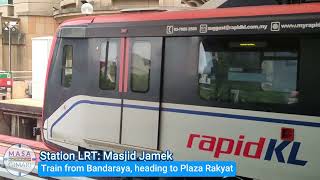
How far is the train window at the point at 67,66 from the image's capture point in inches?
340

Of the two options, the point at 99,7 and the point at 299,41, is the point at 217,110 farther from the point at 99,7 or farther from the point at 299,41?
the point at 99,7

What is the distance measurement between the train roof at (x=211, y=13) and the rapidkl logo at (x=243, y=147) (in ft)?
5.05

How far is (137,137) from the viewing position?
293 inches

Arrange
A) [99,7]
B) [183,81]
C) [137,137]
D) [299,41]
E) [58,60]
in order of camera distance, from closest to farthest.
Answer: [299,41] < [183,81] < [137,137] < [58,60] < [99,7]

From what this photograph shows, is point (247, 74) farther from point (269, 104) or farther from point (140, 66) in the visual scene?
point (140, 66)

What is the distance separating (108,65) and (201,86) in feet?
5.70

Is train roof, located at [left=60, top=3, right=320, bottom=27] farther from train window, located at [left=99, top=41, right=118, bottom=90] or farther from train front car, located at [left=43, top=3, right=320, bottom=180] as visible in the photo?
train window, located at [left=99, top=41, right=118, bottom=90]

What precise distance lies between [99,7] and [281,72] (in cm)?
1750

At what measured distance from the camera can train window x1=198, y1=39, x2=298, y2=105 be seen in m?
6.10

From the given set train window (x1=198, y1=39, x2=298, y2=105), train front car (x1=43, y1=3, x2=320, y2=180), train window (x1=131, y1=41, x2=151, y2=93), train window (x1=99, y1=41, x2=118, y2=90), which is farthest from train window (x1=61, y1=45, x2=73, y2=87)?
train window (x1=198, y1=39, x2=298, y2=105)

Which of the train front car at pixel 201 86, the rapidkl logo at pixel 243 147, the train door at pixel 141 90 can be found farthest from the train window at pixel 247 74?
the train door at pixel 141 90

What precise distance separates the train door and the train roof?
36 cm

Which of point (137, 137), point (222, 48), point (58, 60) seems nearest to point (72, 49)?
point (58, 60)

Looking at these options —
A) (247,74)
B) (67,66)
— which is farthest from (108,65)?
(247,74)
